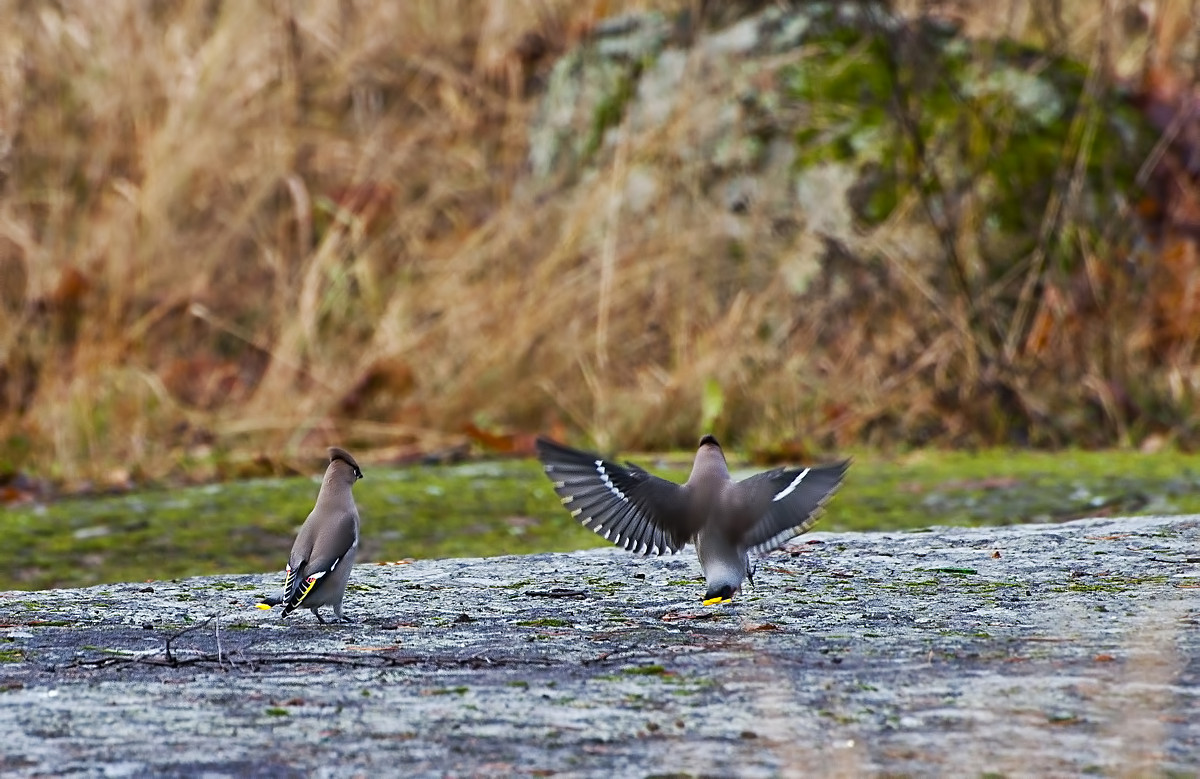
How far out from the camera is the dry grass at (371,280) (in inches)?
341

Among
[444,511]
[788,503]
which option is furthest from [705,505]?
[444,511]

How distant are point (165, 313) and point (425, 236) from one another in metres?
1.60

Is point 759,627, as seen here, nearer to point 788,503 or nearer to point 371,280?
point 788,503

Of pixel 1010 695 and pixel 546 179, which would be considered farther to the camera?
pixel 546 179

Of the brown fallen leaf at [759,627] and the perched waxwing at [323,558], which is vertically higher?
the perched waxwing at [323,558]

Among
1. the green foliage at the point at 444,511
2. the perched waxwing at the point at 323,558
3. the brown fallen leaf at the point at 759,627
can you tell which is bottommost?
the green foliage at the point at 444,511

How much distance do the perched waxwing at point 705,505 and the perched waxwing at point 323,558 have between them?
46 cm

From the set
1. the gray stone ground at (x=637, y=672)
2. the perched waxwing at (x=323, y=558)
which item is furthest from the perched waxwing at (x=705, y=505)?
the perched waxwing at (x=323, y=558)

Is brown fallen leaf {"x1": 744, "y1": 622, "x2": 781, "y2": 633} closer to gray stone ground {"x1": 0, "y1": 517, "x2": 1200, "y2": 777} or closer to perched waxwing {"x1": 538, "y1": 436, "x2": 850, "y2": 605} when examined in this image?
gray stone ground {"x1": 0, "y1": 517, "x2": 1200, "y2": 777}

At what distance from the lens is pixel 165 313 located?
1028cm

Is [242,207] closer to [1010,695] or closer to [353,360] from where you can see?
[353,360]

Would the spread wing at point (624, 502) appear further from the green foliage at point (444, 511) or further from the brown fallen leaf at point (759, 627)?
the green foliage at point (444, 511)

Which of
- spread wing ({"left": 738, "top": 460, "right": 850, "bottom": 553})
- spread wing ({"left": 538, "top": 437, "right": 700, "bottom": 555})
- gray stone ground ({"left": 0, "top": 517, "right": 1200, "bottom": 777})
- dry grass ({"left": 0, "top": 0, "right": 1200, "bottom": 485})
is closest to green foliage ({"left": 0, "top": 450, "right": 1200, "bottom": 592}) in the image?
dry grass ({"left": 0, "top": 0, "right": 1200, "bottom": 485})

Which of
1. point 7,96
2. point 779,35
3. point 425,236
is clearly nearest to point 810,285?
point 779,35
